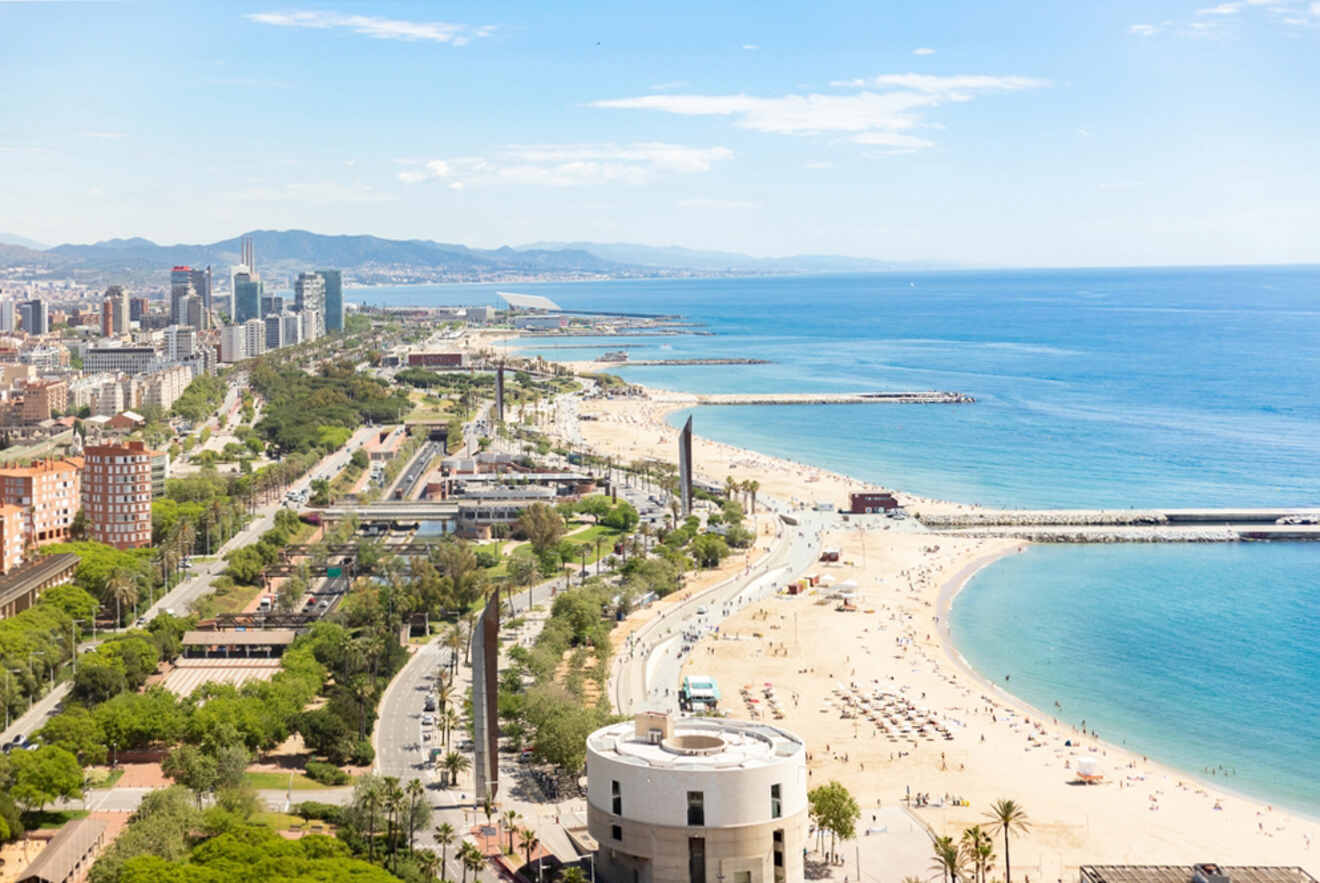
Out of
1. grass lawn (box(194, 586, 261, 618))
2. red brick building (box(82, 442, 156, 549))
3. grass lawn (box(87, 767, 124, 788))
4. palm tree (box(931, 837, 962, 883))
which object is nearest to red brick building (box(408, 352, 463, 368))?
red brick building (box(82, 442, 156, 549))

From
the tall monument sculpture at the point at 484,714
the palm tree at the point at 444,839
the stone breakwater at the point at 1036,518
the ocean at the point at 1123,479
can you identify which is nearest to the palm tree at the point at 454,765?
the tall monument sculpture at the point at 484,714

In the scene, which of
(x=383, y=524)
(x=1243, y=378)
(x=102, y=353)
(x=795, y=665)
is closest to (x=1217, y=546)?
(x=795, y=665)

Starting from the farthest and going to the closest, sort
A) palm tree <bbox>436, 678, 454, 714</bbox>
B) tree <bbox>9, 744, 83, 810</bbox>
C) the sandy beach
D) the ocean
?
1. the ocean
2. palm tree <bbox>436, 678, 454, 714</bbox>
3. the sandy beach
4. tree <bbox>9, 744, 83, 810</bbox>

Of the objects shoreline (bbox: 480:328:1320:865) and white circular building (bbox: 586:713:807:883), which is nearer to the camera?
white circular building (bbox: 586:713:807:883)

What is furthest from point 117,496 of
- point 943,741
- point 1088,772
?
point 1088,772

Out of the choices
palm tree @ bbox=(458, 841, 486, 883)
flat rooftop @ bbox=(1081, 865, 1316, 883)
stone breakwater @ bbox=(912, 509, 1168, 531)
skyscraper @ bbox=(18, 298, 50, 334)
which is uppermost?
skyscraper @ bbox=(18, 298, 50, 334)

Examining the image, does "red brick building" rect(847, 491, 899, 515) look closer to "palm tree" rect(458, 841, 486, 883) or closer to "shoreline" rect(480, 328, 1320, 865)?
"shoreline" rect(480, 328, 1320, 865)

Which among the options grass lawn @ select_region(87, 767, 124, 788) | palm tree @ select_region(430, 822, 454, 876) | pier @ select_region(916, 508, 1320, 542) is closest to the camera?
palm tree @ select_region(430, 822, 454, 876)
